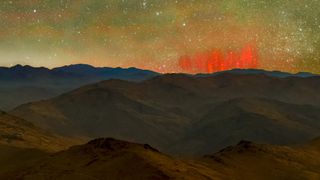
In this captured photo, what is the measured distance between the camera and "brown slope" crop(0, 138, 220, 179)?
58875 mm

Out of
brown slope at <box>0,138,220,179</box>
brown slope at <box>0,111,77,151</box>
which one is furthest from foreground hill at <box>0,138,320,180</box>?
brown slope at <box>0,111,77,151</box>

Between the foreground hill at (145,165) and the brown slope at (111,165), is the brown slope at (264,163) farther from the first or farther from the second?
the brown slope at (111,165)

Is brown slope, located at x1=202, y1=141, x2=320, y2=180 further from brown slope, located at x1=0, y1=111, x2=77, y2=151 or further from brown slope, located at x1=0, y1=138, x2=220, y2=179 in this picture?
brown slope, located at x1=0, y1=111, x2=77, y2=151

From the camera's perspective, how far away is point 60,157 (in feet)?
221

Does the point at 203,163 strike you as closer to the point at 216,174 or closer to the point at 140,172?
the point at 216,174

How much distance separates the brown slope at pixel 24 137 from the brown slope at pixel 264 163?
34.6 metres

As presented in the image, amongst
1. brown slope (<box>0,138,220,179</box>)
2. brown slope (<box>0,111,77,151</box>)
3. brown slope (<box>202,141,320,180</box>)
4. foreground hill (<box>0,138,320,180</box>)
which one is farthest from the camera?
brown slope (<box>0,111,77,151</box>)

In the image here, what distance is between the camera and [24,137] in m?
115

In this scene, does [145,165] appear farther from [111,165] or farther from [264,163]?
[264,163]

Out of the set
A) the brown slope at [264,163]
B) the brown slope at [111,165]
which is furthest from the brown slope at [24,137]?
the brown slope at [264,163]

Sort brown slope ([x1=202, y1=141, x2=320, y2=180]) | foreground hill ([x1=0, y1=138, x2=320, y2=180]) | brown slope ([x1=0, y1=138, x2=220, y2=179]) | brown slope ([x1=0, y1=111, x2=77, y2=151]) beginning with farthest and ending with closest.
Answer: brown slope ([x1=0, y1=111, x2=77, y2=151])
brown slope ([x1=202, y1=141, x2=320, y2=180])
foreground hill ([x1=0, y1=138, x2=320, y2=180])
brown slope ([x1=0, y1=138, x2=220, y2=179])

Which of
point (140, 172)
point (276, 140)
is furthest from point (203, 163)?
point (276, 140)

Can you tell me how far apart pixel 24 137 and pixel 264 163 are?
56.2 metres

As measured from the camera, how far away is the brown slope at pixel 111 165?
193ft
